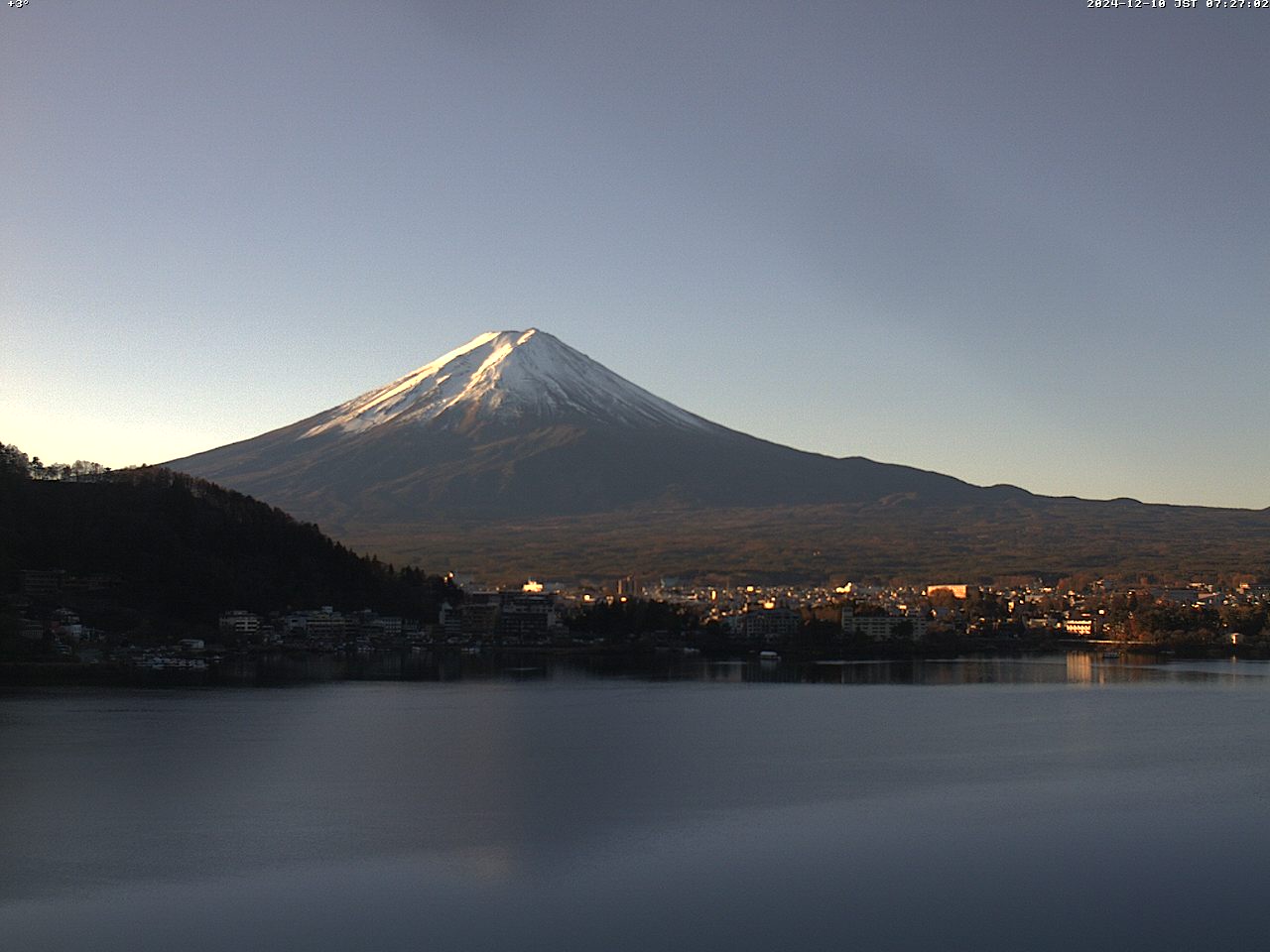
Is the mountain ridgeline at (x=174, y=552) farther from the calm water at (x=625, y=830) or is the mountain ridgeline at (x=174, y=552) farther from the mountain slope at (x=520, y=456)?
the mountain slope at (x=520, y=456)

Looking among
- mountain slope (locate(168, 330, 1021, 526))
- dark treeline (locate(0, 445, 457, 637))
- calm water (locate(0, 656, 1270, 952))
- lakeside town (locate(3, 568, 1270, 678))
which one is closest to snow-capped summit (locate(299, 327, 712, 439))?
mountain slope (locate(168, 330, 1021, 526))

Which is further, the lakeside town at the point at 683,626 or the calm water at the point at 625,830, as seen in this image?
the lakeside town at the point at 683,626

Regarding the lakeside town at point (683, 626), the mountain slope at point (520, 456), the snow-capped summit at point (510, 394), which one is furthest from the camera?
the snow-capped summit at point (510, 394)

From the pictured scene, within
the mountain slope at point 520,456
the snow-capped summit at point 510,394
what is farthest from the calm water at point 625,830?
the snow-capped summit at point 510,394

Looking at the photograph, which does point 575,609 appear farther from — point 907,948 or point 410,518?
point 907,948

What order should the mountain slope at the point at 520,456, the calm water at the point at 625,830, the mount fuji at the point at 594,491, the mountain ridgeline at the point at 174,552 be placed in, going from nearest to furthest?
the calm water at the point at 625,830
the mountain ridgeline at the point at 174,552
the mount fuji at the point at 594,491
the mountain slope at the point at 520,456

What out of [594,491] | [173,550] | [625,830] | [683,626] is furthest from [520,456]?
[625,830]
